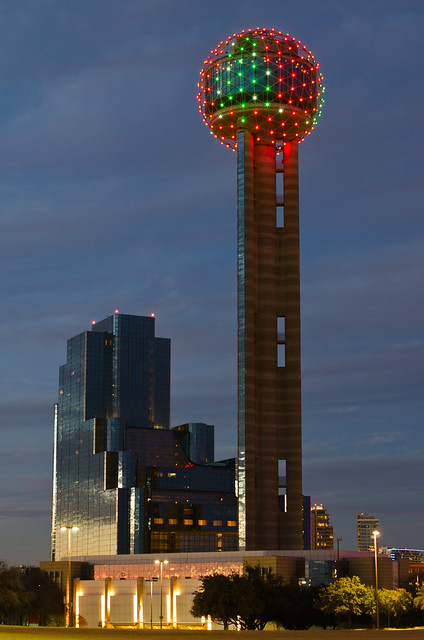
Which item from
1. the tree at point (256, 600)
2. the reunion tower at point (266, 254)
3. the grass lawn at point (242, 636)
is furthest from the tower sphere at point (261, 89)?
the grass lawn at point (242, 636)

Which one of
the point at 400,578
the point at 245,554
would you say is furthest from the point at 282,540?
the point at 400,578

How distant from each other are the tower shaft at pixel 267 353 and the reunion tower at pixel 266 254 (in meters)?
0.17

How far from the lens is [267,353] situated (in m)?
167

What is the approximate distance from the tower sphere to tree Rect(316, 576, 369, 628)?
83.4m

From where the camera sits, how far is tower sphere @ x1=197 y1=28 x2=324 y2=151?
176000 mm

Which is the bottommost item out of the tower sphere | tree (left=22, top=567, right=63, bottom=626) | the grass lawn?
tree (left=22, top=567, right=63, bottom=626)

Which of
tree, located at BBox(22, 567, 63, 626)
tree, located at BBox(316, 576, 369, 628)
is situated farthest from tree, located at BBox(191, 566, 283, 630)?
tree, located at BBox(22, 567, 63, 626)

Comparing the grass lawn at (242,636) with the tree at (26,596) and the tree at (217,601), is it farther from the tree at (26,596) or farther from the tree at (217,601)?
the tree at (26,596)

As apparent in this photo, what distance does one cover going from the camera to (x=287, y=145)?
582 ft

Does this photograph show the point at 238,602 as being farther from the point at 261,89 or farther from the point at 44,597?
the point at 261,89

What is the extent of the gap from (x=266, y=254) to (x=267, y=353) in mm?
17076

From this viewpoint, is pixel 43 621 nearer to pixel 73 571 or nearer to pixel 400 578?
pixel 73 571

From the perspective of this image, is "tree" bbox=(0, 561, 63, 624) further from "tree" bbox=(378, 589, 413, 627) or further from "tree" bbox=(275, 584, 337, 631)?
"tree" bbox=(378, 589, 413, 627)

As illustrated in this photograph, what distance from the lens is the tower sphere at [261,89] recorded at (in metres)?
176
